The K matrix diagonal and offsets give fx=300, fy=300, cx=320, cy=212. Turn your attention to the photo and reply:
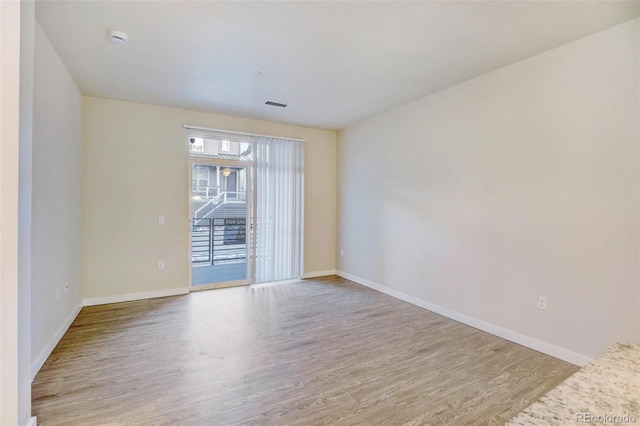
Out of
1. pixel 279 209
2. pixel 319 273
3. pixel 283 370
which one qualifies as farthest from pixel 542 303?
pixel 279 209

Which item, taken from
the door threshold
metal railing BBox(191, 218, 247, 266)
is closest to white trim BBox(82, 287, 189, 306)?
the door threshold

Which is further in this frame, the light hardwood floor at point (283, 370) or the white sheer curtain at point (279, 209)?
the white sheer curtain at point (279, 209)

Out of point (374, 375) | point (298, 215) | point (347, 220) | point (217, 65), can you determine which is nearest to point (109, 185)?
point (217, 65)

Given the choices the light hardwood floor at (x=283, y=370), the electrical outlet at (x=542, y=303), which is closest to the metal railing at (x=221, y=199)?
the light hardwood floor at (x=283, y=370)

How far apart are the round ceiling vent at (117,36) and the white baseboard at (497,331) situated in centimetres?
414

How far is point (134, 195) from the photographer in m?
4.12

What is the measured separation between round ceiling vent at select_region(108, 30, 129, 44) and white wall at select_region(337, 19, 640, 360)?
10.6 ft

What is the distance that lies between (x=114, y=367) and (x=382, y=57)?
3513 millimetres

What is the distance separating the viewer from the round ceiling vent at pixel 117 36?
7.84 feet

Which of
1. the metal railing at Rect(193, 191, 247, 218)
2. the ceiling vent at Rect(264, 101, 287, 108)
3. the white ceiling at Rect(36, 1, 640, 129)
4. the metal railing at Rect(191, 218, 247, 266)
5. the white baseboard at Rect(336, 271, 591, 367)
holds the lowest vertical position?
the white baseboard at Rect(336, 271, 591, 367)

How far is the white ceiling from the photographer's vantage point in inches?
83.4

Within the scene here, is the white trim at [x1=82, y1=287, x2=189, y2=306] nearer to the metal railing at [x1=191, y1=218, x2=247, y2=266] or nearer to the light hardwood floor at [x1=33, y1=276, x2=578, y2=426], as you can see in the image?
the light hardwood floor at [x1=33, y1=276, x2=578, y2=426]

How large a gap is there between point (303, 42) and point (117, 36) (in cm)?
150

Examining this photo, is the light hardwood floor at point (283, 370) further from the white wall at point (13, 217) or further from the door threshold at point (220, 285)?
the door threshold at point (220, 285)
